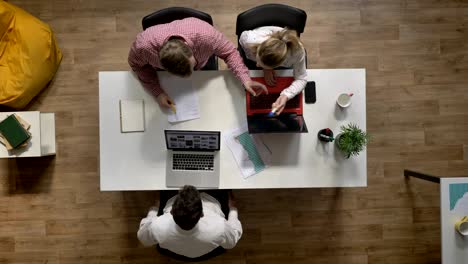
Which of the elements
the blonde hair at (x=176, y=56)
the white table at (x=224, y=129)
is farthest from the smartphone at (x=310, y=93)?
the blonde hair at (x=176, y=56)

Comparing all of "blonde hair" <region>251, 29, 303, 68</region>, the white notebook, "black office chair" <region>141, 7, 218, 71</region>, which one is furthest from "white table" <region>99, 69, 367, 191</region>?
"black office chair" <region>141, 7, 218, 71</region>

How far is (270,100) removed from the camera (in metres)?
1.91

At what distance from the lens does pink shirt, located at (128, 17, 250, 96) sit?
1722mm

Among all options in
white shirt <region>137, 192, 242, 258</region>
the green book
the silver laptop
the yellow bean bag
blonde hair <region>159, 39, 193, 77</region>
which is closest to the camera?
blonde hair <region>159, 39, 193, 77</region>

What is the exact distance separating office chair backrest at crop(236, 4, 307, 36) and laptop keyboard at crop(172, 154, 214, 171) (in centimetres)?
78

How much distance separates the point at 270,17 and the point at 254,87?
0.45 m

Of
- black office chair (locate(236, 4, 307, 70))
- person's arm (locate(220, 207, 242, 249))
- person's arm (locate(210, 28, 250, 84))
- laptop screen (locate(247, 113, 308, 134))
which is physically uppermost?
black office chair (locate(236, 4, 307, 70))

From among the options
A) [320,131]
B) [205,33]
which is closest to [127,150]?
[205,33]

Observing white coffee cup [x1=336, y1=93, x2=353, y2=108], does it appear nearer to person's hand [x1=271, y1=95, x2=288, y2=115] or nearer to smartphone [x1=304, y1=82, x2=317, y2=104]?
smartphone [x1=304, y1=82, x2=317, y2=104]

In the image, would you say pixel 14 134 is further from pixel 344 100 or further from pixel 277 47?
pixel 344 100

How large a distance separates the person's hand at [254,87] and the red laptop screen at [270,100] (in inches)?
1.2

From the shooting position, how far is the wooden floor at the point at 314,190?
8.70 ft

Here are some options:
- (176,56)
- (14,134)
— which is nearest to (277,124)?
(176,56)

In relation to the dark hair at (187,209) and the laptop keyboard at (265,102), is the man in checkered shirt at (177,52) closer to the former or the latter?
the laptop keyboard at (265,102)
